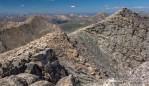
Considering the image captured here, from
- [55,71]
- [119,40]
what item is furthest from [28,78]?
[119,40]

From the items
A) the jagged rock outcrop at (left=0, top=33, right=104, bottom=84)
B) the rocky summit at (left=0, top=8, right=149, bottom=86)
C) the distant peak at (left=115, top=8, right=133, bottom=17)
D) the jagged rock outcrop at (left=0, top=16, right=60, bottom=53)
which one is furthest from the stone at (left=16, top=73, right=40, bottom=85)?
the jagged rock outcrop at (left=0, top=16, right=60, bottom=53)

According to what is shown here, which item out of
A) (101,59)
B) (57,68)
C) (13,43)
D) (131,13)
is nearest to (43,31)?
(13,43)

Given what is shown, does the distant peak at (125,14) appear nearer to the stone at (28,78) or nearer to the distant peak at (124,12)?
the distant peak at (124,12)

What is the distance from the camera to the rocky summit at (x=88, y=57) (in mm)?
18931

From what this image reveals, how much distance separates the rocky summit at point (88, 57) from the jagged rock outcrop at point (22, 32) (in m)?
74.9

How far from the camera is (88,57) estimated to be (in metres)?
32.7

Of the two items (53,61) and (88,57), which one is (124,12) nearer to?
(88,57)

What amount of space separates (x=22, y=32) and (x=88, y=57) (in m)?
109

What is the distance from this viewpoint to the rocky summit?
18.9m

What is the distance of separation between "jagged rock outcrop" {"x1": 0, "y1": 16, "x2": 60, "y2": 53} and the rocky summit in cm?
7487

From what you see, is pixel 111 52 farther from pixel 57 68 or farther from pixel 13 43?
pixel 13 43

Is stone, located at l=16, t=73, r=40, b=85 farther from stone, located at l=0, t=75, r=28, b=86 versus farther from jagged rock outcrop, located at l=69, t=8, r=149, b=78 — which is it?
jagged rock outcrop, located at l=69, t=8, r=149, b=78

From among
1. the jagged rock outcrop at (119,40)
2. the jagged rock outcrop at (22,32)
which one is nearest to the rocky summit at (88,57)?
the jagged rock outcrop at (119,40)

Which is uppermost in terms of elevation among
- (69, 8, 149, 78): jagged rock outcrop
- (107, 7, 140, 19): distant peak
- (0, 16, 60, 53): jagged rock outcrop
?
(107, 7, 140, 19): distant peak
